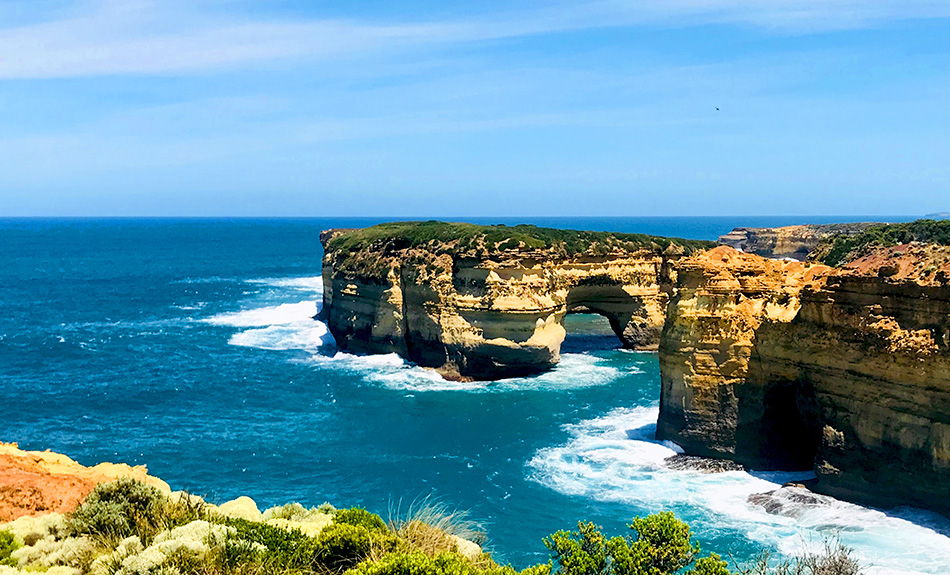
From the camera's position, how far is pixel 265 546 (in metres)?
14.9

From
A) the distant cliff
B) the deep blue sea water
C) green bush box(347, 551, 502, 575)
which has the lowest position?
the deep blue sea water

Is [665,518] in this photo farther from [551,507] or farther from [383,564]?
[551,507]

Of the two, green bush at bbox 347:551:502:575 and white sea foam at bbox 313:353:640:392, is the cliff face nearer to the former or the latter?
white sea foam at bbox 313:353:640:392

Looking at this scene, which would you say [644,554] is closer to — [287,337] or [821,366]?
[821,366]

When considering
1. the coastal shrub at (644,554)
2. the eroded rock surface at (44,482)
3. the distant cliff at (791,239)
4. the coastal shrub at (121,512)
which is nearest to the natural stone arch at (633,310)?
the eroded rock surface at (44,482)

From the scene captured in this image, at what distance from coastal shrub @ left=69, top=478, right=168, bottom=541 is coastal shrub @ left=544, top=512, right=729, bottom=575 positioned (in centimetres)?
884

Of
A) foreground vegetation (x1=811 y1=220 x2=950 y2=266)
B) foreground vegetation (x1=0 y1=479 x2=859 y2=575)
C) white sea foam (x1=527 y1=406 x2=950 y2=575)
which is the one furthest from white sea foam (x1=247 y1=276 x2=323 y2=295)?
foreground vegetation (x1=0 y1=479 x2=859 y2=575)

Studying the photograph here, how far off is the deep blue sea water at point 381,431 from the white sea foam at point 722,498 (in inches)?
3.2

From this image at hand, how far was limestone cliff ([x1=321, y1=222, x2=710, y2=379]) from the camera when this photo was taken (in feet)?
159

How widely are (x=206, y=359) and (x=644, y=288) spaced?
106 feet

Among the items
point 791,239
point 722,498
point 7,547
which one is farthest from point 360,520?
point 791,239

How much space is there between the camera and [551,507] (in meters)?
27.6

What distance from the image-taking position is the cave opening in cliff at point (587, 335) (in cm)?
5906

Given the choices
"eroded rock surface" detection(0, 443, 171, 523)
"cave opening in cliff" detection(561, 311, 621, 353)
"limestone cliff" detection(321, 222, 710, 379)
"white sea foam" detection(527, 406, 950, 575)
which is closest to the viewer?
"eroded rock surface" detection(0, 443, 171, 523)
